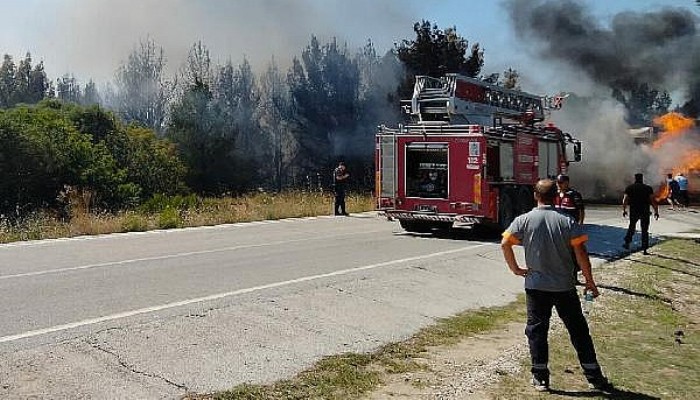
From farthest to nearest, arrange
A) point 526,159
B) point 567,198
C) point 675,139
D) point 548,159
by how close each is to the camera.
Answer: point 675,139 → point 548,159 → point 526,159 → point 567,198

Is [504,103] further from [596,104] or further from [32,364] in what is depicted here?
[32,364]

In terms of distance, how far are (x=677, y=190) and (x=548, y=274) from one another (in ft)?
82.8

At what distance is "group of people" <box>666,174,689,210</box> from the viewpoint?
2845 cm

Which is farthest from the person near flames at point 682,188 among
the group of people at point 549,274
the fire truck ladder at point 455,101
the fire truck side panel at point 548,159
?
the group of people at point 549,274

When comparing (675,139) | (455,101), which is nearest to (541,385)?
(455,101)

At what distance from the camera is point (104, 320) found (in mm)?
6887

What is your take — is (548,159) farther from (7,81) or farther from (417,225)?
(7,81)

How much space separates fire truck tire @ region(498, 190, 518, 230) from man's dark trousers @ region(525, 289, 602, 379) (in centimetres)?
1023

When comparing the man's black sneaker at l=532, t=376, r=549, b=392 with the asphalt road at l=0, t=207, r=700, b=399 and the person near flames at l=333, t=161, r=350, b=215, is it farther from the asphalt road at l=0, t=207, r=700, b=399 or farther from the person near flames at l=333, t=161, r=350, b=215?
→ the person near flames at l=333, t=161, r=350, b=215

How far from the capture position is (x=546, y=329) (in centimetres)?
571

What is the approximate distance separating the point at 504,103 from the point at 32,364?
15.8 meters

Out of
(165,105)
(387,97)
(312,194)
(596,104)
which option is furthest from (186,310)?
(165,105)

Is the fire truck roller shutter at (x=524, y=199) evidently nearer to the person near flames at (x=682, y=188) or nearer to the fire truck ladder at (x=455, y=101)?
the fire truck ladder at (x=455, y=101)

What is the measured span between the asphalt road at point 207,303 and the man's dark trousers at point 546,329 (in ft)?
5.47
